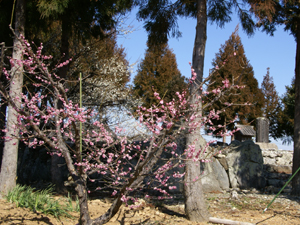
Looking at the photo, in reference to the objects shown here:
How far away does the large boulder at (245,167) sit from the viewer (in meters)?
8.16

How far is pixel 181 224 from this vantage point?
471 centimetres

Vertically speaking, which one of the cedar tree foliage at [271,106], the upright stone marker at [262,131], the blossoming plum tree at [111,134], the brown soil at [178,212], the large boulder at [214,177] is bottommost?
the brown soil at [178,212]

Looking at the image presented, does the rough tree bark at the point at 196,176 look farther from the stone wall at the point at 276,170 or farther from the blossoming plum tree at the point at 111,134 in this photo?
the stone wall at the point at 276,170

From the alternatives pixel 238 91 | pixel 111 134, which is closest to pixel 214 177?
pixel 111 134

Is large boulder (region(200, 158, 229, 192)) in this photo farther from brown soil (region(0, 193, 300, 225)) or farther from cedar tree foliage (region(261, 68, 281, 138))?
cedar tree foliage (region(261, 68, 281, 138))

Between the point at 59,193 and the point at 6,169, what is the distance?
5.21 feet

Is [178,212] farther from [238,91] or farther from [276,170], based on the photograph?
A: [238,91]

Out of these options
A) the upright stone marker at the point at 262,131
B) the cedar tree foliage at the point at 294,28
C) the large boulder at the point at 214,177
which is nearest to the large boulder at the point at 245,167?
the large boulder at the point at 214,177

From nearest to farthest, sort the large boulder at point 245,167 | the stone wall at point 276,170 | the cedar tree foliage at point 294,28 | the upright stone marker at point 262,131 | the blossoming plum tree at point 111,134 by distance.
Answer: the blossoming plum tree at point 111,134
the cedar tree foliage at point 294,28
the large boulder at point 245,167
the stone wall at point 276,170
the upright stone marker at point 262,131

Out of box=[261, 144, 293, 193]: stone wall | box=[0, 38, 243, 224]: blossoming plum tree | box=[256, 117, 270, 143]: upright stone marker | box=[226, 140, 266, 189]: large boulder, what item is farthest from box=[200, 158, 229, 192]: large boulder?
box=[256, 117, 270, 143]: upright stone marker

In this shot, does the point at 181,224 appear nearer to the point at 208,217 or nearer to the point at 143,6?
the point at 208,217

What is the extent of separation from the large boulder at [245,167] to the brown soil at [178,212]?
1450 mm

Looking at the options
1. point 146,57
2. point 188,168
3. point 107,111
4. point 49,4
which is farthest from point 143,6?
point 146,57

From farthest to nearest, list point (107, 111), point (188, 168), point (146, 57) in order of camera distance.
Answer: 1. point (146, 57)
2. point (107, 111)
3. point (188, 168)
